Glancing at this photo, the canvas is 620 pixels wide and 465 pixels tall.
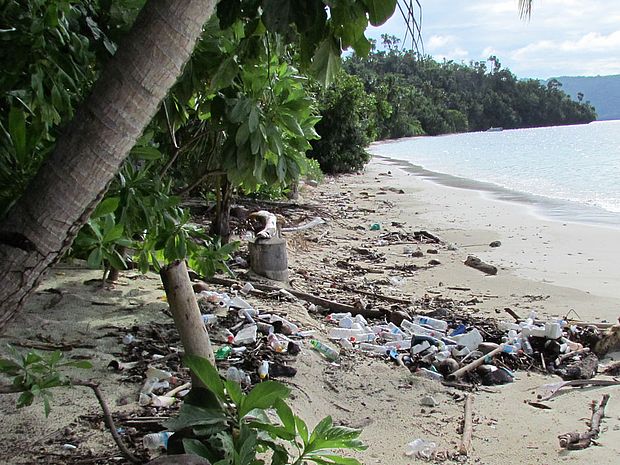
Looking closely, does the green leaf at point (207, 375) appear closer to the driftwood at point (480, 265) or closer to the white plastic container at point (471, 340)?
the white plastic container at point (471, 340)

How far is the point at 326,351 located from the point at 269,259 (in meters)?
2.02

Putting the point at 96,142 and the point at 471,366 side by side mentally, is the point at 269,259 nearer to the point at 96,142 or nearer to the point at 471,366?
the point at 471,366

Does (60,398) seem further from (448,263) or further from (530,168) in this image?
(530,168)

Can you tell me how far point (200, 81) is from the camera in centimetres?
229

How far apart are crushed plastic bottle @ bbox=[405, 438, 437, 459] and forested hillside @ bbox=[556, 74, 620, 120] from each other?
379 feet

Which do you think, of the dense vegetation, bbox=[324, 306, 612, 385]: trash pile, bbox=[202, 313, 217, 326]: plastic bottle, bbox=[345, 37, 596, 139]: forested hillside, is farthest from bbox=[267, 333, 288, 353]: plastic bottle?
bbox=[345, 37, 596, 139]: forested hillside

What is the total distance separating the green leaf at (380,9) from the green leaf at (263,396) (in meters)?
1.06

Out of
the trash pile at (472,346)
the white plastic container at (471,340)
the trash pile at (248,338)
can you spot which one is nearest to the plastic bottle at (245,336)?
the trash pile at (248,338)

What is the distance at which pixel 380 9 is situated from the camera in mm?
1463

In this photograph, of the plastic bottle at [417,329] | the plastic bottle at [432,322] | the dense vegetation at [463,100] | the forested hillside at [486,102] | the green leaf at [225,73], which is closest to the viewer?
the green leaf at [225,73]

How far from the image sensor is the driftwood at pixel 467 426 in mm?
3098

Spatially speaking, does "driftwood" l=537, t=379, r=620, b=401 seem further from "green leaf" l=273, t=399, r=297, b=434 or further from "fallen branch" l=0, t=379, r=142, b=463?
"fallen branch" l=0, t=379, r=142, b=463

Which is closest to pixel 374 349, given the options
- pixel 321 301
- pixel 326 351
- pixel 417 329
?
pixel 326 351

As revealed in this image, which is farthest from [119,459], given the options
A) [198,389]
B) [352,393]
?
[352,393]
